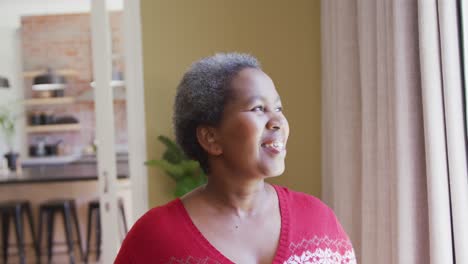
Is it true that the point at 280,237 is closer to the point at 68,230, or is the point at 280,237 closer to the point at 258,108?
the point at 258,108

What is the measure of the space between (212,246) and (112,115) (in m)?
2.78

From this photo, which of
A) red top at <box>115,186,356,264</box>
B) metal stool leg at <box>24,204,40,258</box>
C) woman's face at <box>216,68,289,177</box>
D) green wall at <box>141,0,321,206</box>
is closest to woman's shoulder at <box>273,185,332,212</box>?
red top at <box>115,186,356,264</box>

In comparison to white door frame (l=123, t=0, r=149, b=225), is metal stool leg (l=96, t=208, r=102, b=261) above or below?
below

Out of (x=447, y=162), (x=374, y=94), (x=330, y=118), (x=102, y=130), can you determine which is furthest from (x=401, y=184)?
(x=102, y=130)

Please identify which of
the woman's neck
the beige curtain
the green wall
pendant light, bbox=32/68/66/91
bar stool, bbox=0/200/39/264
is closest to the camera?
the woman's neck

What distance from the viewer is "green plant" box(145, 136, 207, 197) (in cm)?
333

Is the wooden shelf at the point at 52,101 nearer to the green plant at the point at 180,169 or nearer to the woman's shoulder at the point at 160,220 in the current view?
the green plant at the point at 180,169

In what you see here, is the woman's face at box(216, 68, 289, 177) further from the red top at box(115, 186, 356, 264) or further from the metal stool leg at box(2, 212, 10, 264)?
the metal stool leg at box(2, 212, 10, 264)

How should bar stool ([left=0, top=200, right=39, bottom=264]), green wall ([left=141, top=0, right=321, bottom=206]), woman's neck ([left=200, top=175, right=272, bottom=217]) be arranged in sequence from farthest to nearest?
1. bar stool ([left=0, top=200, right=39, bottom=264])
2. green wall ([left=141, top=0, right=321, bottom=206])
3. woman's neck ([left=200, top=175, right=272, bottom=217])

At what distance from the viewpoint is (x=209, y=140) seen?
1142mm

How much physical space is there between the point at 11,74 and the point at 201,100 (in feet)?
26.1

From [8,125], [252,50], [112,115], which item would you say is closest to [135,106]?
[112,115]

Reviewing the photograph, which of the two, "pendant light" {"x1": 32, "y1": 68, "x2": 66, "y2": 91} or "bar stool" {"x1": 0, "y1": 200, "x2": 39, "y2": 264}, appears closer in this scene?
"bar stool" {"x1": 0, "y1": 200, "x2": 39, "y2": 264}

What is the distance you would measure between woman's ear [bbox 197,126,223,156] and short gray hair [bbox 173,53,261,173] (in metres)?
0.01
